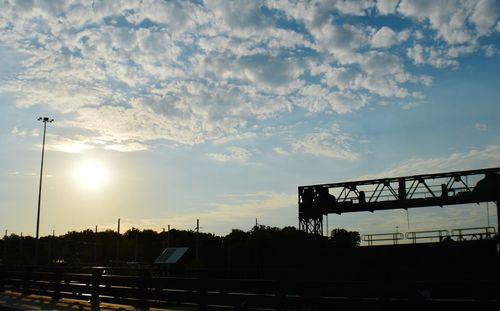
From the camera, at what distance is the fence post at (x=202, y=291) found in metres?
13.8

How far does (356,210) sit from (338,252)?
416 centimetres

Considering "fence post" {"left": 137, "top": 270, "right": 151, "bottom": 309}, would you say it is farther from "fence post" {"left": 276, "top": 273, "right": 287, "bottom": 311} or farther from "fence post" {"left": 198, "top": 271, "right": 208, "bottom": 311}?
"fence post" {"left": 276, "top": 273, "right": 287, "bottom": 311}

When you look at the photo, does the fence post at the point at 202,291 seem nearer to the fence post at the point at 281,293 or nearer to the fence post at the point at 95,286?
the fence post at the point at 281,293

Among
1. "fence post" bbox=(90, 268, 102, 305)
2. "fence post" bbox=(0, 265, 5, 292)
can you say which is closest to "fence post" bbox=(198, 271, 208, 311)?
"fence post" bbox=(90, 268, 102, 305)

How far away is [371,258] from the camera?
48.4 meters

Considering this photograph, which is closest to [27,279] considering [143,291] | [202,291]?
[143,291]

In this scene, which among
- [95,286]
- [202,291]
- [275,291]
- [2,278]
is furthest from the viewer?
[2,278]

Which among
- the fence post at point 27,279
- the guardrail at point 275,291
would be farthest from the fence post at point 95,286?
the fence post at point 27,279

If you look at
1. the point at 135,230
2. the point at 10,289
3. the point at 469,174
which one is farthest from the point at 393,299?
the point at 135,230

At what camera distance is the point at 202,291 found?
13945mm

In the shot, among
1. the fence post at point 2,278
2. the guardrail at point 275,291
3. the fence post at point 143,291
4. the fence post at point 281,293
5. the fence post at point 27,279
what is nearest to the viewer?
the guardrail at point 275,291

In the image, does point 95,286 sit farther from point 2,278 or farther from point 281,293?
point 2,278

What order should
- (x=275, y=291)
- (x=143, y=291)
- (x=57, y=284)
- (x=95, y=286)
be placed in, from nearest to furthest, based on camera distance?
(x=275, y=291) < (x=143, y=291) < (x=95, y=286) < (x=57, y=284)

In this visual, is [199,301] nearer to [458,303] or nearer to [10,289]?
[458,303]
